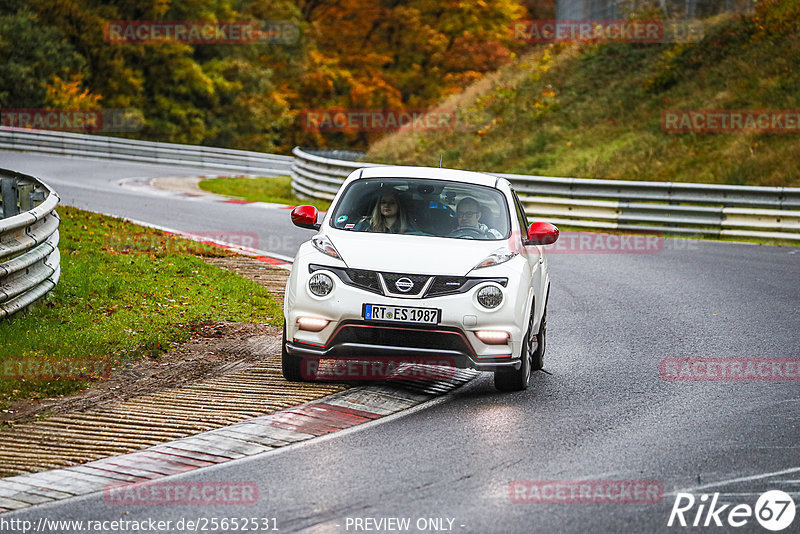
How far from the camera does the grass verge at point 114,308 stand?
8516mm

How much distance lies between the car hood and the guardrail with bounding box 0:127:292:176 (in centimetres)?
2912

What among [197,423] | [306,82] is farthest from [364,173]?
[306,82]

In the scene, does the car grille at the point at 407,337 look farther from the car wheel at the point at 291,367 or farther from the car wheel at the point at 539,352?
the car wheel at the point at 539,352

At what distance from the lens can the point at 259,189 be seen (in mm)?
30312

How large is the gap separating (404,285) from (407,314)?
0.24 meters

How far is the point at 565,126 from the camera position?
3159 centimetres

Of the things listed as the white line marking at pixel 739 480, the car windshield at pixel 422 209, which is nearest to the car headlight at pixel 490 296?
the car windshield at pixel 422 209

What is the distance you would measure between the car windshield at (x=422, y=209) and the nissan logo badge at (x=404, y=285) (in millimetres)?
1010

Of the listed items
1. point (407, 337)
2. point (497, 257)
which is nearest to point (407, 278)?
point (407, 337)

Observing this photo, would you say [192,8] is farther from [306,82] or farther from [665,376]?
[665,376]

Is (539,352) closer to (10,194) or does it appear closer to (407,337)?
(407,337)

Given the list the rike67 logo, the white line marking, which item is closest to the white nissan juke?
the white line marking

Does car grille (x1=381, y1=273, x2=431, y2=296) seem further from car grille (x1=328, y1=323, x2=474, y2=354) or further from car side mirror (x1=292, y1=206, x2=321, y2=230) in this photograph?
car side mirror (x1=292, y1=206, x2=321, y2=230)

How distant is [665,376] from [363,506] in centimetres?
429
